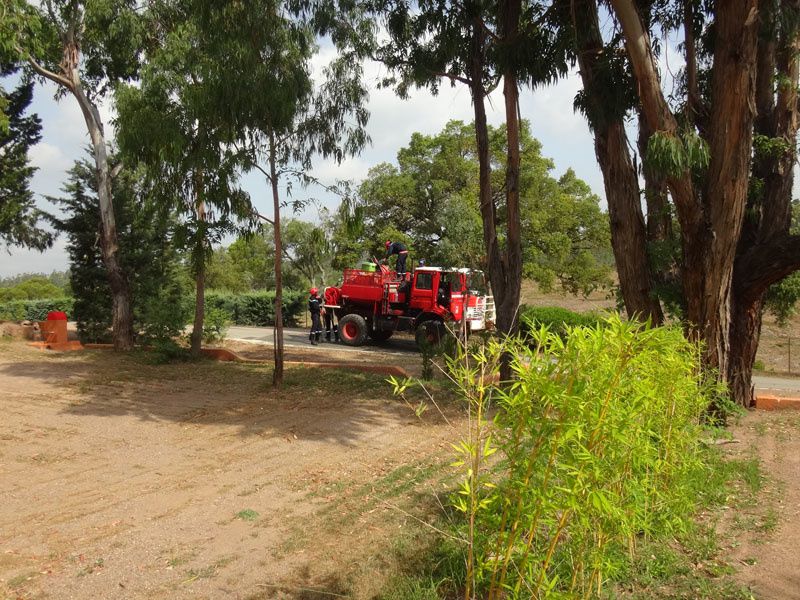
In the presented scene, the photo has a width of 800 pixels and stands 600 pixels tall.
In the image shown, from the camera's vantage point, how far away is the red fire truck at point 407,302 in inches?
632

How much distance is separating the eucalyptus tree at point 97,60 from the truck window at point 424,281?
7.41 meters

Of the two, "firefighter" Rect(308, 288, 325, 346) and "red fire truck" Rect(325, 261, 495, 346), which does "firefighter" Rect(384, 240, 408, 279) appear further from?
"firefighter" Rect(308, 288, 325, 346)

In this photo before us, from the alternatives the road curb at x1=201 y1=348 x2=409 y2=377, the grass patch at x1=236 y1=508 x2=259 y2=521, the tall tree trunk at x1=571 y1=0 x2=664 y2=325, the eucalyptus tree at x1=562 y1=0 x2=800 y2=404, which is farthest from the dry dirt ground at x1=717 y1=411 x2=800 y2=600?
the road curb at x1=201 y1=348 x2=409 y2=377

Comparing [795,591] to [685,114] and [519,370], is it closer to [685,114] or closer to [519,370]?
[519,370]

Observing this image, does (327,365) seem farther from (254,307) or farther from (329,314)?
(254,307)

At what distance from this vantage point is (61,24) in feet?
49.0

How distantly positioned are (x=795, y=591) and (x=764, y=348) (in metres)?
18.4

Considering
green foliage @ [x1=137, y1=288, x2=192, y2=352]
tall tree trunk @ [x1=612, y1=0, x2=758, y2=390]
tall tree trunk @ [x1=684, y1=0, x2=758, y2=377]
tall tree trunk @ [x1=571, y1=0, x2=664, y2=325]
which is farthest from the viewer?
green foliage @ [x1=137, y1=288, x2=192, y2=352]

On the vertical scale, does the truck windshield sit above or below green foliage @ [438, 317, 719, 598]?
above

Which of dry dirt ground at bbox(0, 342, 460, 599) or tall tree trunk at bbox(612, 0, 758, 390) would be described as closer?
dry dirt ground at bbox(0, 342, 460, 599)

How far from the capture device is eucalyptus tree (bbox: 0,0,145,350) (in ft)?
46.0

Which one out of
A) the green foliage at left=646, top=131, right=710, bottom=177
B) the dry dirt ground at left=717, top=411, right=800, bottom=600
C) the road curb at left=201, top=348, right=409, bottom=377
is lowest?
the dry dirt ground at left=717, top=411, right=800, bottom=600

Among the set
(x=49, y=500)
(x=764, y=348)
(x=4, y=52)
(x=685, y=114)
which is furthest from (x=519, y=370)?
(x=764, y=348)

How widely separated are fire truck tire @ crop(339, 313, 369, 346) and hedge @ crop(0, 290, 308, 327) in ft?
31.2
